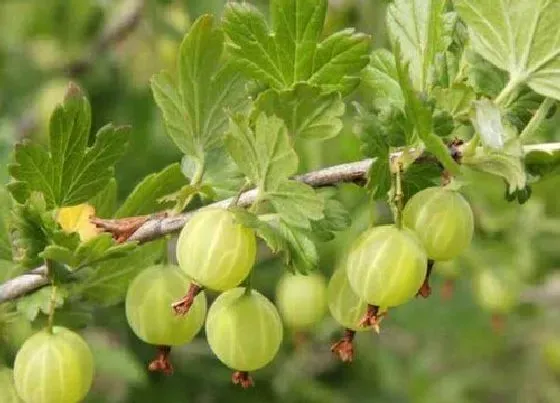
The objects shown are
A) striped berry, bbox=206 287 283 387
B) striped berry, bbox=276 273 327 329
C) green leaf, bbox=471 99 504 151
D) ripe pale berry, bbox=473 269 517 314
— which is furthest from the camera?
ripe pale berry, bbox=473 269 517 314

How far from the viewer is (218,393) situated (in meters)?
2.03

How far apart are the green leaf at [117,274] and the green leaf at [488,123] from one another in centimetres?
36

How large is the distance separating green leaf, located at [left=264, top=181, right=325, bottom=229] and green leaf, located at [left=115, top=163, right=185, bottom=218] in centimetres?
14

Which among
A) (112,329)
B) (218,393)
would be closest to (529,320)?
(218,393)

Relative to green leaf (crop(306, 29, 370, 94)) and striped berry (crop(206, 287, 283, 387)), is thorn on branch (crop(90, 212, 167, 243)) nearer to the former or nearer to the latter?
striped berry (crop(206, 287, 283, 387))

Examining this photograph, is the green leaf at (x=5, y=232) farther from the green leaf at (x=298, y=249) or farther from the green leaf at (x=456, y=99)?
the green leaf at (x=456, y=99)

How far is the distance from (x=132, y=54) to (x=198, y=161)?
1.47m

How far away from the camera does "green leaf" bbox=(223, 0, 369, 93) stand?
0.79 metres

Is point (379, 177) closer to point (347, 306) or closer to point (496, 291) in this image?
point (347, 306)

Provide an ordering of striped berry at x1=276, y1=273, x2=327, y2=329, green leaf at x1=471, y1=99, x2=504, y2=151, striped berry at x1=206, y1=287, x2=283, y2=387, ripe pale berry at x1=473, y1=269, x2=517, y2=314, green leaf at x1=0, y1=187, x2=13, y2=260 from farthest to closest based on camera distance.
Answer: ripe pale berry at x1=473, y1=269, x2=517, y2=314 < striped berry at x1=276, y1=273, x2=327, y2=329 < green leaf at x1=0, y1=187, x2=13, y2=260 < striped berry at x1=206, y1=287, x2=283, y2=387 < green leaf at x1=471, y1=99, x2=504, y2=151

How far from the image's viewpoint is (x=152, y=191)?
2.96ft

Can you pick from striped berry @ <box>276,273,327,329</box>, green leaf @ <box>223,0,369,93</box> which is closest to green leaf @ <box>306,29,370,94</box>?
green leaf @ <box>223,0,369,93</box>

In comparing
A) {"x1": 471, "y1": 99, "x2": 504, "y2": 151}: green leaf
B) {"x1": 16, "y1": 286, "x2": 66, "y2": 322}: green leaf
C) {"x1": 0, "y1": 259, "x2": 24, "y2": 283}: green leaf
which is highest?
{"x1": 471, "y1": 99, "x2": 504, "y2": 151}: green leaf

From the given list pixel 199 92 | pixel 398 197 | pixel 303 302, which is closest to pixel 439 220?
pixel 398 197
